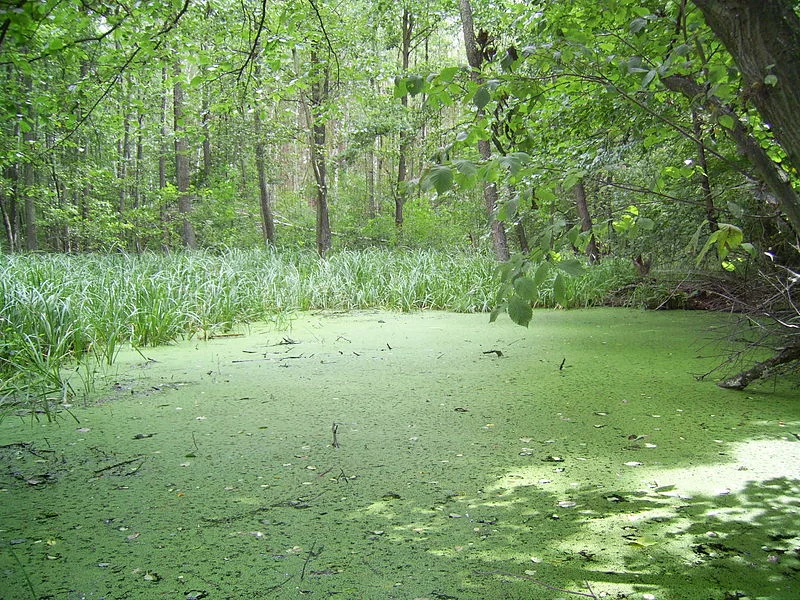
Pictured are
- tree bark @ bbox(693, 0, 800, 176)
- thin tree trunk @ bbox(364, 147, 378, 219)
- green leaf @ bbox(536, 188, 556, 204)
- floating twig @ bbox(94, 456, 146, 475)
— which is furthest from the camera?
thin tree trunk @ bbox(364, 147, 378, 219)

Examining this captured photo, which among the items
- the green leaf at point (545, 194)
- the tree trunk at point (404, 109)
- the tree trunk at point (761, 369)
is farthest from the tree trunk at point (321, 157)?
the green leaf at point (545, 194)

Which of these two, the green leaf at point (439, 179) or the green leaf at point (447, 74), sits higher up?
the green leaf at point (447, 74)

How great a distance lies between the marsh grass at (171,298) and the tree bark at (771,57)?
2027mm

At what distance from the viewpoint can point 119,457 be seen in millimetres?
1421

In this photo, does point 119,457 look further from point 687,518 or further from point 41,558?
point 687,518

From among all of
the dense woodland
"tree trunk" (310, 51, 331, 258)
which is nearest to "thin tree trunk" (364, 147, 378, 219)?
the dense woodland

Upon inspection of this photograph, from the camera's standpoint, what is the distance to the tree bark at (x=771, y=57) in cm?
75

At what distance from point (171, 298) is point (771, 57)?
3.37 metres

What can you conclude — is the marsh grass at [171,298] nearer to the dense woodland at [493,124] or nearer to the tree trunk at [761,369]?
the dense woodland at [493,124]

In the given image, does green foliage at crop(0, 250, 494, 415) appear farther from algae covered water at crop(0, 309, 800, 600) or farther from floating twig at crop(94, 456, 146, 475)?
floating twig at crop(94, 456, 146, 475)

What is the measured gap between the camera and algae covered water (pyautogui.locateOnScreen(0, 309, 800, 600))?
34.7 inches

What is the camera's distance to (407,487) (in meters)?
1.23

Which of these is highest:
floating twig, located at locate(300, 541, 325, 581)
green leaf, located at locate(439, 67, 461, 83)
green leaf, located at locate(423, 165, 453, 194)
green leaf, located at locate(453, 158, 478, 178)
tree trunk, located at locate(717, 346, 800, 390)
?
green leaf, located at locate(439, 67, 461, 83)

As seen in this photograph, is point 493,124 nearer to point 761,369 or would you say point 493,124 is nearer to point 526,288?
point 526,288
